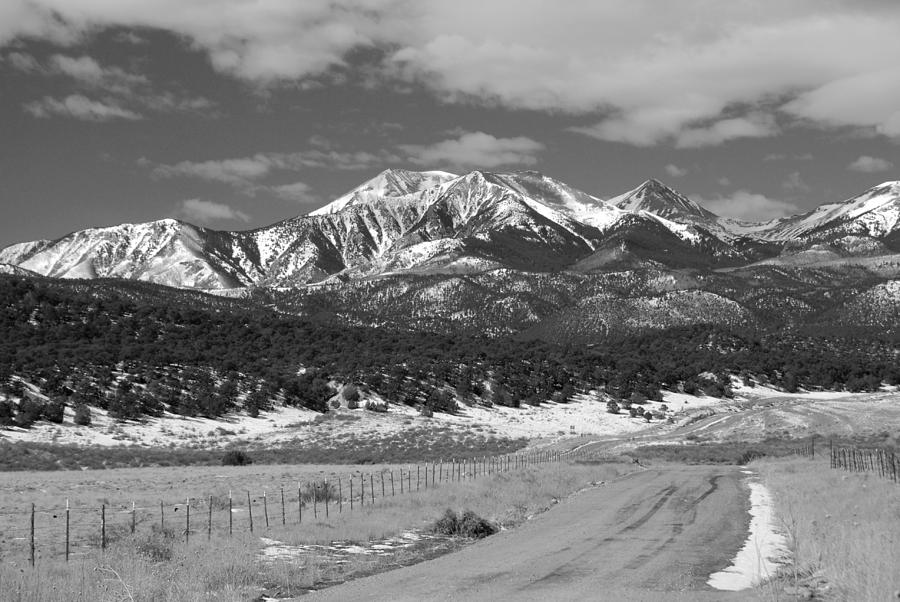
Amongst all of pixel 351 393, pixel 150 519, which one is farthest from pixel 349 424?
pixel 150 519

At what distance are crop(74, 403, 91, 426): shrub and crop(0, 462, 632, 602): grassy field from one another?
43.4 metres

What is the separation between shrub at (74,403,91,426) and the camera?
2611 inches

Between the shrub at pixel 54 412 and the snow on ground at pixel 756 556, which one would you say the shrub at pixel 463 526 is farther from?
the shrub at pixel 54 412

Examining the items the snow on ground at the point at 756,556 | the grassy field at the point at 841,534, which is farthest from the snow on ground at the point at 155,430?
the snow on ground at the point at 756,556

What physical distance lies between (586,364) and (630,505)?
323 ft

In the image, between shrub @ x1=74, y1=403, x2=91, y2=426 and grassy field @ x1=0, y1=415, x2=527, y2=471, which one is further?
shrub @ x1=74, y1=403, x2=91, y2=426

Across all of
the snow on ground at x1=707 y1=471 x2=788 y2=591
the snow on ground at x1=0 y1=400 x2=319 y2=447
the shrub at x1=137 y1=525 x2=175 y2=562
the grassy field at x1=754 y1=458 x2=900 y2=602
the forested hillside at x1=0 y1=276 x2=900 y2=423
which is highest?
the forested hillside at x1=0 y1=276 x2=900 y2=423

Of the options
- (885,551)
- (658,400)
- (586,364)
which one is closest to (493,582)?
(885,551)

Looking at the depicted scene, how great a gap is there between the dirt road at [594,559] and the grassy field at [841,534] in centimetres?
146

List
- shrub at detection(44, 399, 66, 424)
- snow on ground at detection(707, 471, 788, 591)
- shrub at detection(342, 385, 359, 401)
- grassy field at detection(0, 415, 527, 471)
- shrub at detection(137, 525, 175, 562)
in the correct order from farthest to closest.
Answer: shrub at detection(342, 385, 359, 401), shrub at detection(44, 399, 66, 424), grassy field at detection(0, 415, 527, 471), shrub at detection(137, 525, 175, 562), snow on ground at detection(707, 471, 788, 591)

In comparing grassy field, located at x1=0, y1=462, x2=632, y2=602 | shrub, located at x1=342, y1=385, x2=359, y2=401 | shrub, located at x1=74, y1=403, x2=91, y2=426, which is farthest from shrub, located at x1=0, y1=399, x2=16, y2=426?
grassy field, located at x1=0, y1=462, x2=632, y2=602

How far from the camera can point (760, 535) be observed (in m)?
24.3

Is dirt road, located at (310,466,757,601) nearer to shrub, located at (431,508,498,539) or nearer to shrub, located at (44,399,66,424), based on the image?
shrub, located at (431,508,498,539)

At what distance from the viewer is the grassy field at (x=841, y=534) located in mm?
14177
